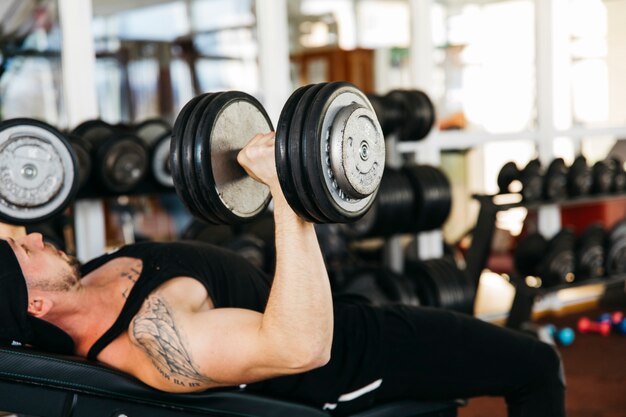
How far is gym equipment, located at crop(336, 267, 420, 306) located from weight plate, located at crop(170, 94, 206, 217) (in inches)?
54.8

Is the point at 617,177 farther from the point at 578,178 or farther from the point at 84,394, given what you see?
the point at 84,394

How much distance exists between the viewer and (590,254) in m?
Result: 3.28

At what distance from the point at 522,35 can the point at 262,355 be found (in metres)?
3.56

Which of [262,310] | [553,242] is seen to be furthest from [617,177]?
[262,310]

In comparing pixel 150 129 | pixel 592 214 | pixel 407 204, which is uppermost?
pixel 150 129

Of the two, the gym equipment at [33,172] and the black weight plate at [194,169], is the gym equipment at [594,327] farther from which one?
the black weight plate at [194,169]

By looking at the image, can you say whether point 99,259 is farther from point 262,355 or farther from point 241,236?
point 241,236

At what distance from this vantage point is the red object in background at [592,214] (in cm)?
463

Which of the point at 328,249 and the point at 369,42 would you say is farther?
the point at 369,42

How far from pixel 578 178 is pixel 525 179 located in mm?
337

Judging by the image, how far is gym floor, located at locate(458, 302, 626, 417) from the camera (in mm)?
2506

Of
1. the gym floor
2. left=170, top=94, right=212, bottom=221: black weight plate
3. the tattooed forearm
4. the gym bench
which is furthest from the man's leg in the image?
the gym floor

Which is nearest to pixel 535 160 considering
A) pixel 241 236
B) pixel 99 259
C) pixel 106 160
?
pixel 241 236

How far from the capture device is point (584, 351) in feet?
10.5
